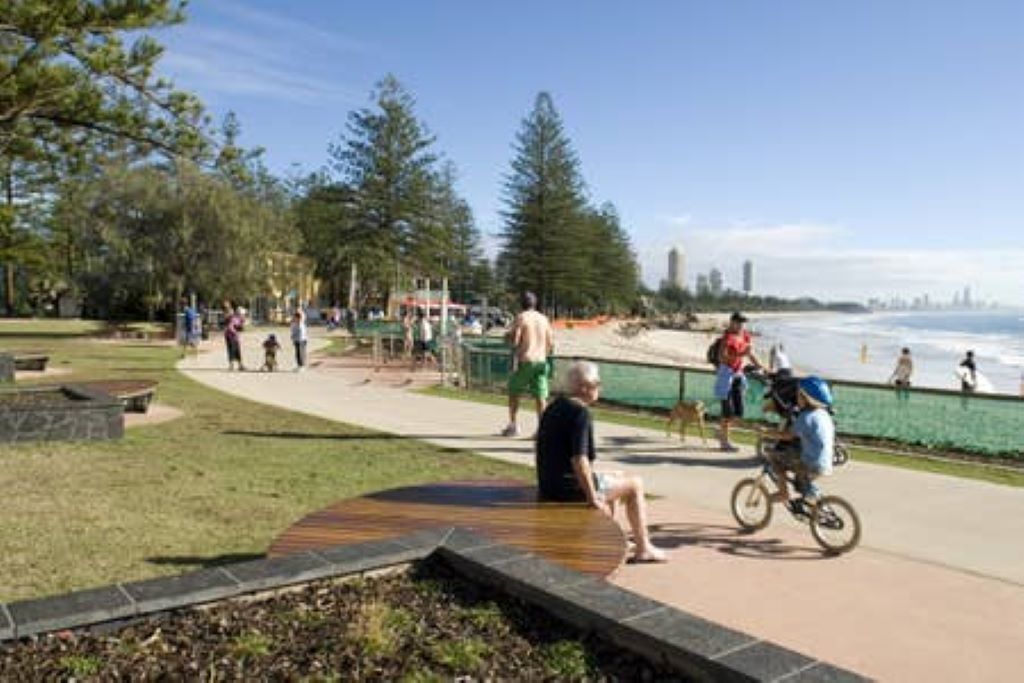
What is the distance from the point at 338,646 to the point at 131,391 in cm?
895

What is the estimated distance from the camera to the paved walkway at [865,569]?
13.6 ft

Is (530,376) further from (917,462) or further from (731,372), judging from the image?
(917,462)

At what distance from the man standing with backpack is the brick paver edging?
6.08 metres

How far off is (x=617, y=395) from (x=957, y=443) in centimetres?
524

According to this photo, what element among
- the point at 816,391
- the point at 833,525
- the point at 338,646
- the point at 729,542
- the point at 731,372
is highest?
the point at 816,391

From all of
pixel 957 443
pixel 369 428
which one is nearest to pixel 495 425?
pixel 369 428

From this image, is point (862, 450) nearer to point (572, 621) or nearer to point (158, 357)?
point (572, 621)

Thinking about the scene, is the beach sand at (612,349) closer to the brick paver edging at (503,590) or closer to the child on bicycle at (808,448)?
the child on bicycle at (808,448)

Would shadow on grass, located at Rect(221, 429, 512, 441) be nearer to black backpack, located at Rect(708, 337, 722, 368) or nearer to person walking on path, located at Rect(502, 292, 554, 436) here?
person walking on path, located at Rect(502, 292, 554, 436)

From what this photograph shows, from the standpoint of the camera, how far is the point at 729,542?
19.5ft

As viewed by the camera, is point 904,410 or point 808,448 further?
point 904,410

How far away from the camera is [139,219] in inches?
1547

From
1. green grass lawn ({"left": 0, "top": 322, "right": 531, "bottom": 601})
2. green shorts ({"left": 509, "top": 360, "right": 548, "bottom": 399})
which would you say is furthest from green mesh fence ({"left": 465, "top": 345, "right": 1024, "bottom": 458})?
green grass lawn ({"left": 0, "top": 322, "right": 531, "bottom": 601})

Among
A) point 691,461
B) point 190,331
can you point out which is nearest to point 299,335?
point 190,331
